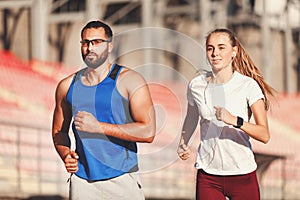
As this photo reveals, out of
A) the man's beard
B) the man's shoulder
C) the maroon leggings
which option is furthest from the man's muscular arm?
the maroon leggings

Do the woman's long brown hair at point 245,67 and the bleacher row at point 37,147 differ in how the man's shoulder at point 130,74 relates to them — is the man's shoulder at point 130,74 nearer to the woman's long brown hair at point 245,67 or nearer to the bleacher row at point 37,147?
the woman's long brown hair at point 245,67

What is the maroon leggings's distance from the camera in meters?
4.66

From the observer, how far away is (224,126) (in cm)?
459

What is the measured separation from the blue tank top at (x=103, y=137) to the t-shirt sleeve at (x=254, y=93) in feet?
1.99

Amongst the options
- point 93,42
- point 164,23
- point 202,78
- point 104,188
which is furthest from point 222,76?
point 164,23

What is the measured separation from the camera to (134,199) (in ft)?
15.0

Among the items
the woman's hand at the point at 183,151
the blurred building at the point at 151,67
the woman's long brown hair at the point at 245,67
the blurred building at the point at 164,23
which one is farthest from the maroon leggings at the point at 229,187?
the blurred building at the point at 164,23

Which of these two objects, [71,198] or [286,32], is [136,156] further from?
[286,32]

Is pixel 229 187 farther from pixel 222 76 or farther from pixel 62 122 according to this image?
pixel 62 122

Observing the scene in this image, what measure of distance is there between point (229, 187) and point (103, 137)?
71 centimetres

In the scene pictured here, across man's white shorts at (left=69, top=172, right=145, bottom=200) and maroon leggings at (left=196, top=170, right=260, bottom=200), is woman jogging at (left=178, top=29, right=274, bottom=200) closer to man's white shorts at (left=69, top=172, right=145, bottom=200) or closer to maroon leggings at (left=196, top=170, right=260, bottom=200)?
maroon leggings at (left=196, top=170, right=260, bottom=200)

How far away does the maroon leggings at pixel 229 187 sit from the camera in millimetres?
4660

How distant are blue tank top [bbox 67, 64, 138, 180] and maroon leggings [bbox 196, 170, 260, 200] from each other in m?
0.37

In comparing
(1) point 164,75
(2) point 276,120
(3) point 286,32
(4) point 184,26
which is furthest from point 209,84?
(3) point 286,32
